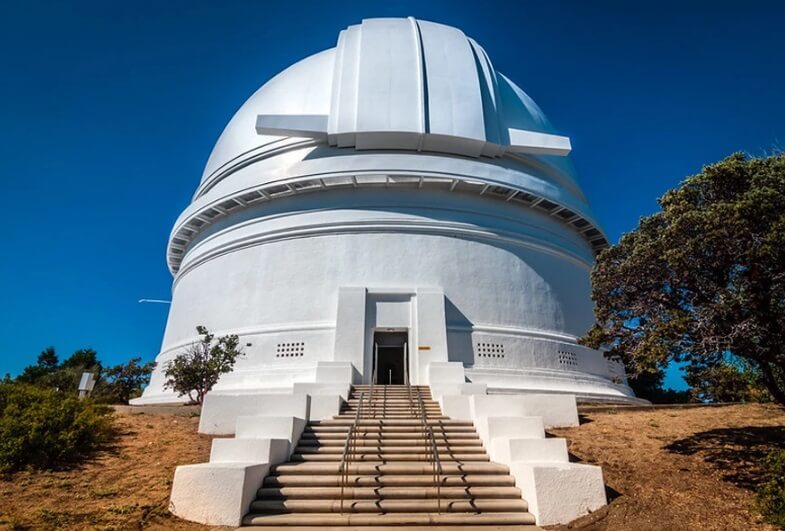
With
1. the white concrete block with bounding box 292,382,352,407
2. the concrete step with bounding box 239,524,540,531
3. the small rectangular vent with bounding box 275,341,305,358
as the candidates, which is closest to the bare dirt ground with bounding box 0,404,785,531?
the concrete step with bounding box 239,524,540,531

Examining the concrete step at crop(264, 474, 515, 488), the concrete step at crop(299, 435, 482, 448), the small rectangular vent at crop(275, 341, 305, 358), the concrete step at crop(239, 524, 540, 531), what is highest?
the small rectangular vent at crop(275, 341, 305, 358)

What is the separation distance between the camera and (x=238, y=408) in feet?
34.2

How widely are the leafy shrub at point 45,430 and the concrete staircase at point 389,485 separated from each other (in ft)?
13.4

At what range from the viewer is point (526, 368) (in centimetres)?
1608

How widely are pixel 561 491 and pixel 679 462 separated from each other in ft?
10.3

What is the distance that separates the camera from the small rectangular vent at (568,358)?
669 inches

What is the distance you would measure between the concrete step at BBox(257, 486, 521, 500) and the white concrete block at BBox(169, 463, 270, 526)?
0.50m

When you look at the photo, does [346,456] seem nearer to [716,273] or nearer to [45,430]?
[45,430]

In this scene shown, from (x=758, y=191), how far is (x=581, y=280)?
1263 cm

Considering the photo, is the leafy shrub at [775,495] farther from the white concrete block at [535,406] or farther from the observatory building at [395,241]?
the observatory building at [395,241]

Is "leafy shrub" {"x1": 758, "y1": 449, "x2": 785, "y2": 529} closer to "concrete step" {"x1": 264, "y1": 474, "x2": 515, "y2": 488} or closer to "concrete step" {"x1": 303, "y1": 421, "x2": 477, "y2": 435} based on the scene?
"concrete step" {"x1": 264, "y1": 474, "x2": 515, "y2": 488}

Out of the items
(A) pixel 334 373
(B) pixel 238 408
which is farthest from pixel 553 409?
(B) pixel 238 408

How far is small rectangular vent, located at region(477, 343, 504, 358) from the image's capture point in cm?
1595

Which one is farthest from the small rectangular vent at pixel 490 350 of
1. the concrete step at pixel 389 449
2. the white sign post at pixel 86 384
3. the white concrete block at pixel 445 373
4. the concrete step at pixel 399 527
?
the white sign post at pixel 86 384
